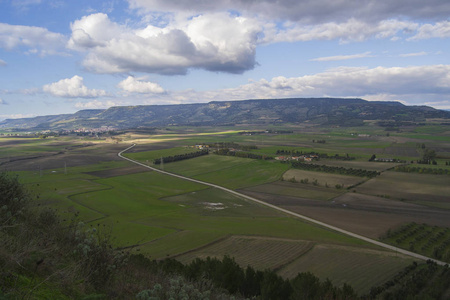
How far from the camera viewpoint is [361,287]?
29.6 meters

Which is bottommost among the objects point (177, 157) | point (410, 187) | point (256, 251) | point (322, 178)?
point (256, 251)

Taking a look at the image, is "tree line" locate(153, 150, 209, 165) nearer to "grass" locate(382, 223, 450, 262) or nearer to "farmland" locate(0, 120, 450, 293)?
"farmland" locate(0, 120, 450, 293)

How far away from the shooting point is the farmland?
→ 123 ft

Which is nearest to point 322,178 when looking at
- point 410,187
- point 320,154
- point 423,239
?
point 410,187

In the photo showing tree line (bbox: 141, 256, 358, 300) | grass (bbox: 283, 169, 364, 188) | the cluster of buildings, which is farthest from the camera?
the cluster of buildings

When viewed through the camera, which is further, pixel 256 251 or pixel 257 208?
pixel 257 208

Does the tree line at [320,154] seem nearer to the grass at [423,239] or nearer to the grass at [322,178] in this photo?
the grass at [322,178]

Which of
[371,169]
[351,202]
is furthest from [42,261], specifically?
[371,169]

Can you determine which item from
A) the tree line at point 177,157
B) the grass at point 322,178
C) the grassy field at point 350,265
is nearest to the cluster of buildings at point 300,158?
the grass at point 322,178

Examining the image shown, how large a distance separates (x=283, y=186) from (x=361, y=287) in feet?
165

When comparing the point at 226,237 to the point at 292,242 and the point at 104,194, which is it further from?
the point at 104,194

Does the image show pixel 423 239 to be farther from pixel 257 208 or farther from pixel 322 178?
pixel 322 178

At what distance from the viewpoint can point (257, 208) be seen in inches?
2424

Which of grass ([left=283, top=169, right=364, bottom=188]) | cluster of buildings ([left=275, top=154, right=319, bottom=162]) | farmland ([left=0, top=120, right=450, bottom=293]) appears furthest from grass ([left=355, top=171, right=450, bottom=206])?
cluster of buildings ([left=275, top=154, right=319, bottom=162])
